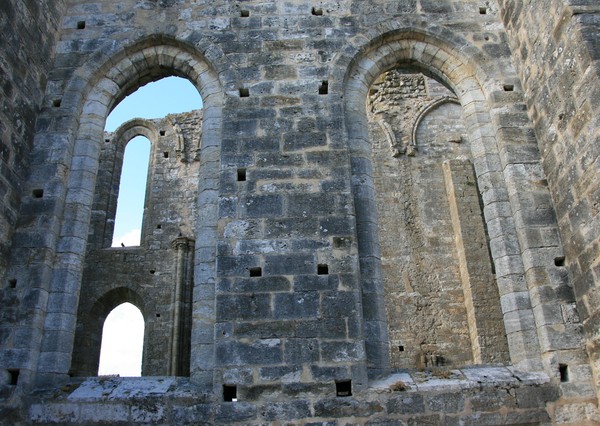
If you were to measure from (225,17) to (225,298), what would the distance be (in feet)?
A: 11.3

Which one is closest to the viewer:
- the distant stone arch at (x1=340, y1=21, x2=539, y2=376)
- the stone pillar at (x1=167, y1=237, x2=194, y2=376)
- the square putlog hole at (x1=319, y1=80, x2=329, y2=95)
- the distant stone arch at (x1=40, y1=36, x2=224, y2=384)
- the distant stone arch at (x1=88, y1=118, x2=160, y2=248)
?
the distant stone arch at (x1=340, y1=21, x2=539, y2=376)

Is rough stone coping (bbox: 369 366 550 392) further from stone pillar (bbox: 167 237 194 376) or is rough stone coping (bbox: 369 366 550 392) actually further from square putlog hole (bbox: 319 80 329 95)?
stone pillar (bbox: 167 237 194 376)

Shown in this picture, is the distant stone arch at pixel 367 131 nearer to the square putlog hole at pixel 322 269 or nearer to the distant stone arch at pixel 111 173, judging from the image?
the square putlog hole at pixel 322 269

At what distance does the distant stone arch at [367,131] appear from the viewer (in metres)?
5.26

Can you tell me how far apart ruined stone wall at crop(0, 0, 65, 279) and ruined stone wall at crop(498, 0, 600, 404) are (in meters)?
5.10

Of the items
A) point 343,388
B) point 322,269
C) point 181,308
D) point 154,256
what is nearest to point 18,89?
point 322,269

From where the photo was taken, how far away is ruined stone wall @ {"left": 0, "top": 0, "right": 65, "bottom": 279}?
18.2 feet

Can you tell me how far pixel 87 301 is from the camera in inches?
435

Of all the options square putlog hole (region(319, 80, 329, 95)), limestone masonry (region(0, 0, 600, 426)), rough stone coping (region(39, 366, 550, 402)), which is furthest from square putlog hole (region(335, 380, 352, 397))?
square putlog hole (region(319, 80, 329, 95))

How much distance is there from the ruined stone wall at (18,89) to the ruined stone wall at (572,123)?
510 cm

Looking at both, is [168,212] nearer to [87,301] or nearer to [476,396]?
[87,301]

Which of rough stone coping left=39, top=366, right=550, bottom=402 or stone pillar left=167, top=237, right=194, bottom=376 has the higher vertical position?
stone pillar left=167, top=237, right=194, bottom=376

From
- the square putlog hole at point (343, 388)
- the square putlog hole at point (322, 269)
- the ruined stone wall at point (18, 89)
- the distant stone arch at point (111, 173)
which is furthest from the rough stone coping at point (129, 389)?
the distant stone arch at point (111, 173)

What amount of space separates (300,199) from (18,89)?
309 centimetres
